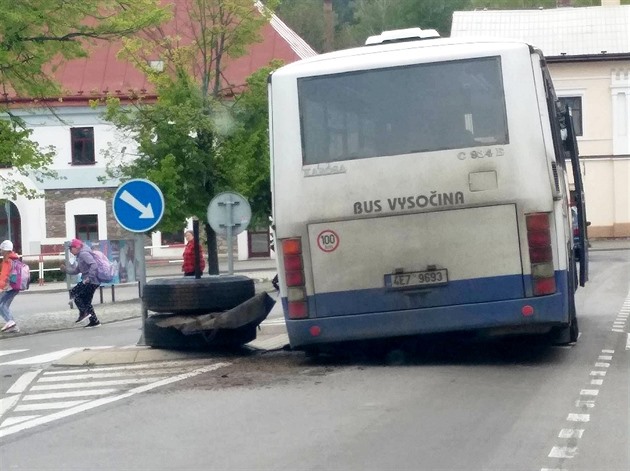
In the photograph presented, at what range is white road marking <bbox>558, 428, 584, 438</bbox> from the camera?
9039 millimetres

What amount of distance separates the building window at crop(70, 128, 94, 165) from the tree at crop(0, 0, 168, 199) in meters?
32.6

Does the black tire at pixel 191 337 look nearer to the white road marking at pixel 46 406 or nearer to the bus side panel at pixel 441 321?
the bus side panel at pixel 441 321

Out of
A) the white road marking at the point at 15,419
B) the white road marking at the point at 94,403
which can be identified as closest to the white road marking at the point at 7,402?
the white road marking at the point at 15,419

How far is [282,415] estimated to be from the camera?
34.1 feet

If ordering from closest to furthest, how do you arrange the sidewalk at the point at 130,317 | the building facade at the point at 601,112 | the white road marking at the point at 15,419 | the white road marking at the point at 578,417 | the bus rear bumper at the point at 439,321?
the white road marking at the point at 578,417
the white road marking at the point at 15,419
the bus rear bumper at the point at 439,321
the sidewalk at the point at 130,317
the building facade at the point at 601,112

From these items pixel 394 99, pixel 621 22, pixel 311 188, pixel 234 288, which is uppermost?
pixel 621 22

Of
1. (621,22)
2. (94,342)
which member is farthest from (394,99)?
(621,22)

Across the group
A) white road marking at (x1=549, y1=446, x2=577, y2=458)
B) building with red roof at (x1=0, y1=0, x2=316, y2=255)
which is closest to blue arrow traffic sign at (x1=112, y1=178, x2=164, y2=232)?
white road marking at (x1=549, y1=446, x2=577, y2=458)

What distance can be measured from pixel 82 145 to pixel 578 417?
51.8m

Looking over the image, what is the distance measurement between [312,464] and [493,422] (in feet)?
6.65

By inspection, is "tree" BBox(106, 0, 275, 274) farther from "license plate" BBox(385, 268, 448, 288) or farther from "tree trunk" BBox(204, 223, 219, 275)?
"license plate" BBox(385, 268, 448, 288)

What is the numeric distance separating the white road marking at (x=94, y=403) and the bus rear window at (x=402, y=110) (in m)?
2.63

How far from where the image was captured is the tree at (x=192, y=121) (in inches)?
1462

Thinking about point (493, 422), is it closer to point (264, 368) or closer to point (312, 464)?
→ point (312, 464)
